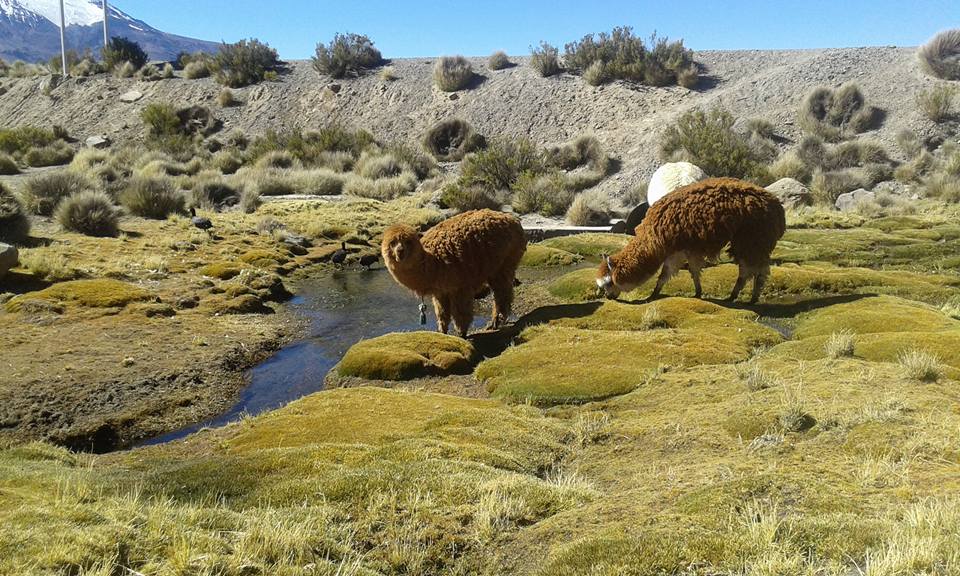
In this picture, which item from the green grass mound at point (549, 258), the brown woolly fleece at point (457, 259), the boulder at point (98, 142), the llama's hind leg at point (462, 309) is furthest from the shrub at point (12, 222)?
the boulder at point (98, 142)

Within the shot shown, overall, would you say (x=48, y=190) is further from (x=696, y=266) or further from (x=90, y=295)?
(x=696, y=266)

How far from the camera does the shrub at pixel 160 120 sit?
5109cm

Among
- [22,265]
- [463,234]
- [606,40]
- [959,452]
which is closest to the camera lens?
[959,452]

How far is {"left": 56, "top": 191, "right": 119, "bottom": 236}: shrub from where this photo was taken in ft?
68.8

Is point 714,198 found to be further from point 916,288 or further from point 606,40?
point 606,40

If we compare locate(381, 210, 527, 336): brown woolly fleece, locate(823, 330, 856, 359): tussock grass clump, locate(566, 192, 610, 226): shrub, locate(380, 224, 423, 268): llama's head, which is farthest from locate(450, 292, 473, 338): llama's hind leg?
locate(566, 192, 610, 226): shrub

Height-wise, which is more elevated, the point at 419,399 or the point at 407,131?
the point at 407,131

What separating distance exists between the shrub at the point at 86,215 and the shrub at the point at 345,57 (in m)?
42.1

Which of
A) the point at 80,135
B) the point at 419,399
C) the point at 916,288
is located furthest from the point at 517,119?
the point at 419,399

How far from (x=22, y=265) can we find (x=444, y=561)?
16151 mm

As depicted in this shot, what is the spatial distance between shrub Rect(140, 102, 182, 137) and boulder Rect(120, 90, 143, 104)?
7.90 m

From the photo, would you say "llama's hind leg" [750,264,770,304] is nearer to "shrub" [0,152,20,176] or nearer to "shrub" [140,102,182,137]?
"shrub" [0,152,20,176]

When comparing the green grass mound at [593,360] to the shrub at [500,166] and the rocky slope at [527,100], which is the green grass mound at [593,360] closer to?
the shrub at [500,166]

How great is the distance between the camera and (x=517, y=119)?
51.0 metres
